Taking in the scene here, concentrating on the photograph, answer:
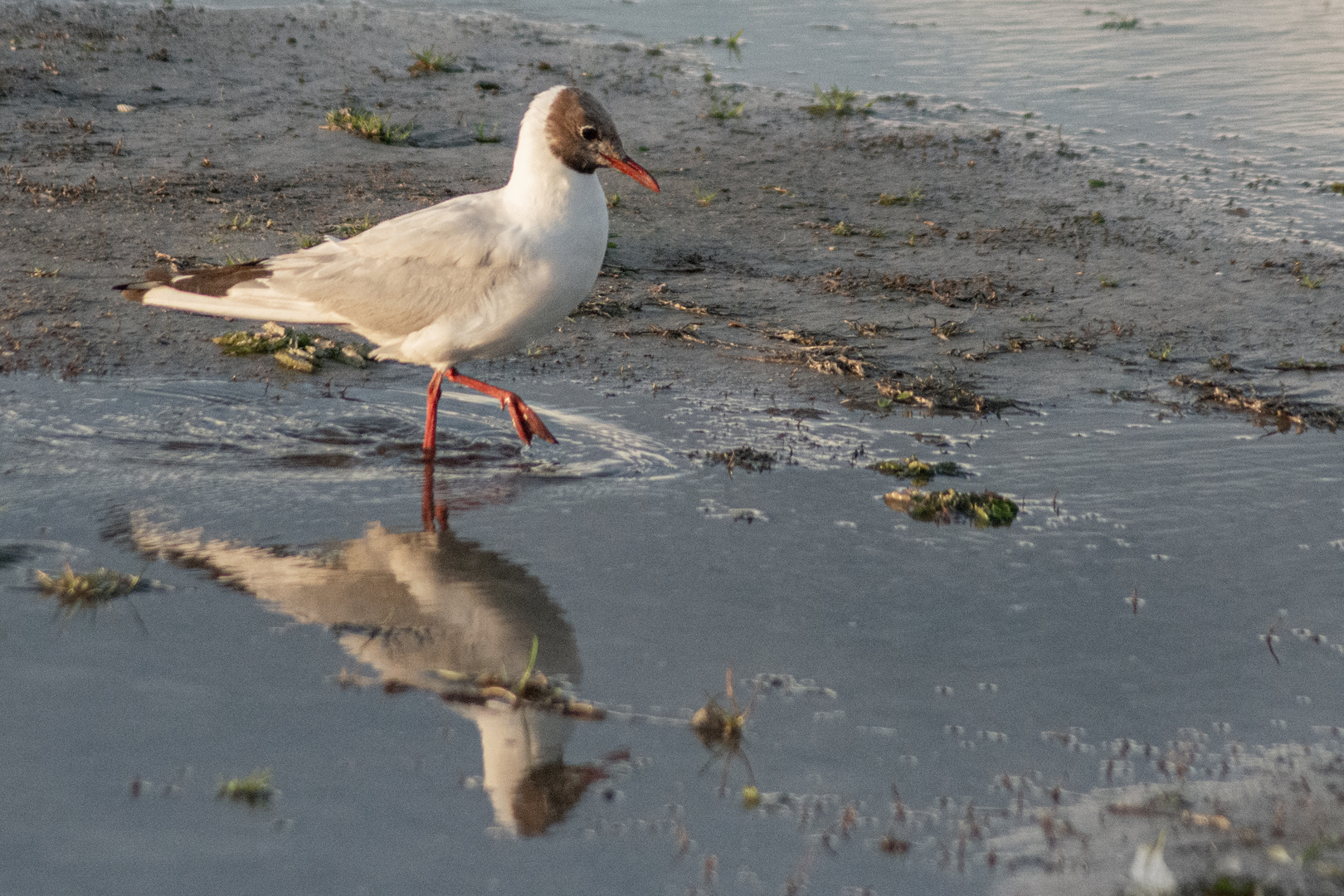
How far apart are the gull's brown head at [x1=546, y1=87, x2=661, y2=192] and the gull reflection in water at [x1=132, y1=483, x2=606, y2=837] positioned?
5.31 ft

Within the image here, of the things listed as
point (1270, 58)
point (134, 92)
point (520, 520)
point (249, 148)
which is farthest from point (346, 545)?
point (1270, 58)

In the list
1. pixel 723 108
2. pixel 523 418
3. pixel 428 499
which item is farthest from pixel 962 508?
pixel 723 108

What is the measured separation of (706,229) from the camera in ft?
29.6

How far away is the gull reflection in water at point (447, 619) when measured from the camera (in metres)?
3.47

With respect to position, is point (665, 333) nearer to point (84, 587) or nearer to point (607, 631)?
point (607, 631)

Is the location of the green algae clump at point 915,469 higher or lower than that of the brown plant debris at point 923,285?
lower

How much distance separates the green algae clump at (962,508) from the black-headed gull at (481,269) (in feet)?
5.32


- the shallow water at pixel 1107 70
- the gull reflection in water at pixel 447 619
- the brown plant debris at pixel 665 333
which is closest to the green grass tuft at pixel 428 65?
the shallow water at pixel 1107 70

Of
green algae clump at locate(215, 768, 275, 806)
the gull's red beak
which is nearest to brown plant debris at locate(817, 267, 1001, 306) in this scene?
the gull's red beak

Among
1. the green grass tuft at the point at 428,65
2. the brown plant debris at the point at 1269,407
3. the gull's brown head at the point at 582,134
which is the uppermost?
the gull's brown head at the point at 582,134

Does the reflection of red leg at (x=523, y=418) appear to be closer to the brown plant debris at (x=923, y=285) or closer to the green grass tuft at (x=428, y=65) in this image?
the brown plant debris at (x=923, y=285)

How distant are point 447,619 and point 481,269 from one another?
1760 mm

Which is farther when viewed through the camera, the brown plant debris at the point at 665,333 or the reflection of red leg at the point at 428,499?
the brown plant debris at the point at 665,333

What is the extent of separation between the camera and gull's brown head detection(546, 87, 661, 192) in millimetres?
5535
